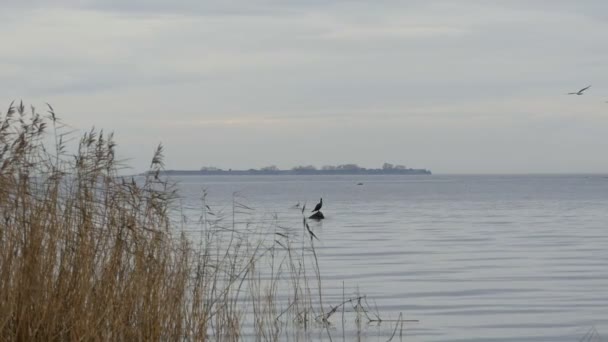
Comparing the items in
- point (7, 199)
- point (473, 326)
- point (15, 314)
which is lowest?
point (473, 326)

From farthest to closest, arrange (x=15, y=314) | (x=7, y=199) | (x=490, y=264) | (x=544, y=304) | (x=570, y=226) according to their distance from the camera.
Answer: (x=570, y=226)
(x=490, y=264)
(x=544, y=304)
(x=7, y=199)
(x=15, y=314)

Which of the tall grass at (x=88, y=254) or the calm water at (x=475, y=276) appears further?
the calm water at (x=475, y=276)

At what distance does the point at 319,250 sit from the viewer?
27.8 meters

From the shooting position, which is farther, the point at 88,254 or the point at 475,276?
the point at 475,276

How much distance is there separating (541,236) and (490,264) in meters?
10.8

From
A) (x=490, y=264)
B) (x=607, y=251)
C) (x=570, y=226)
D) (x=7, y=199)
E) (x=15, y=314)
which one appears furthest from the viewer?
(x=570, y=226)

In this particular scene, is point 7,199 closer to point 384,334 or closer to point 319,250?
point 384,334

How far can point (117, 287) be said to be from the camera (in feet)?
28.6

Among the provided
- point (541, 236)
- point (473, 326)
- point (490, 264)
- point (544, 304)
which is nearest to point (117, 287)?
point (473, 326)

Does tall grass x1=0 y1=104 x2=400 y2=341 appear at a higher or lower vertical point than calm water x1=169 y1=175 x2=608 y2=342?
higher

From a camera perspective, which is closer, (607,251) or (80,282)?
(80,282)

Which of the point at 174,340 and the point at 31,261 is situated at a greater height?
the point at 31,261

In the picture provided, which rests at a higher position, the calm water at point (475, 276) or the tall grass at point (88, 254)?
the tall grass at point (88, 254)

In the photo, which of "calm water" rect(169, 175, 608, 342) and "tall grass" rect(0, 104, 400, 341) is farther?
"calm water" rect(169, 175, 608, 342)
